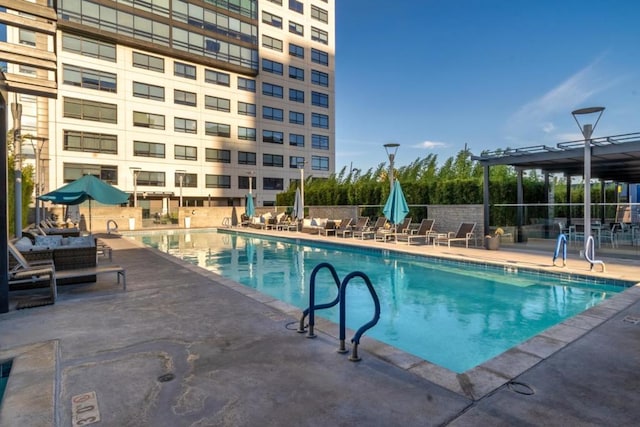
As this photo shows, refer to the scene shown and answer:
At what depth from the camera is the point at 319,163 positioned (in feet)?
140

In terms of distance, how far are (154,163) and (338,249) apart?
24016mm

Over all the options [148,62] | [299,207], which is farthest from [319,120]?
[299,207]

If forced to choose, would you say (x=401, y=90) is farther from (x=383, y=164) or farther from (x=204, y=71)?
(x=204, y=71)

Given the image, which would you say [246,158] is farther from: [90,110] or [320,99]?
[90,110]

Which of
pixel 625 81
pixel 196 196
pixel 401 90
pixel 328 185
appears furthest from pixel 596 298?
pixel 196 196

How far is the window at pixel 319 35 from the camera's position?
42.0 meters

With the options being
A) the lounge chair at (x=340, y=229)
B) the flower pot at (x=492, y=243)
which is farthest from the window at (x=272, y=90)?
the flower pot at (x=492, y=243)

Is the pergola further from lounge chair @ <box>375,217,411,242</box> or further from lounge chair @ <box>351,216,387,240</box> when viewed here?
lounge chair @ <box>351,216,387,240</box>

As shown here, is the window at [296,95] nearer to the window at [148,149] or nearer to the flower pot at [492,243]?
the window at [148,149]

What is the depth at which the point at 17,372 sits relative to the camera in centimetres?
335

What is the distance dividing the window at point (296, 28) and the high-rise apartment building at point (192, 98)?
13cm

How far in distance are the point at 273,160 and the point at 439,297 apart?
33672 millimetres

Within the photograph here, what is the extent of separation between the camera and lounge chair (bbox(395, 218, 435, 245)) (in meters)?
14.5

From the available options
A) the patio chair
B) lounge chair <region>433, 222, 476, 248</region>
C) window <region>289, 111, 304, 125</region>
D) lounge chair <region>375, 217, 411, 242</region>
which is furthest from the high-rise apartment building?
the patio chair
